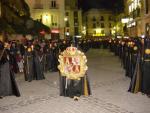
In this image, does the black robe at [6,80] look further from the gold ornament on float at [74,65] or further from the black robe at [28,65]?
the black robe at [28,65]

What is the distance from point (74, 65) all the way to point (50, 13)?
49184 millimetres

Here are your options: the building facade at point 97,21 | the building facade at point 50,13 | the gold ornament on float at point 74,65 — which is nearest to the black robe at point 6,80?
the gold ornament on float at point 74,65

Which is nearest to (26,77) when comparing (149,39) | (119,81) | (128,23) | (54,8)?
(119,81)

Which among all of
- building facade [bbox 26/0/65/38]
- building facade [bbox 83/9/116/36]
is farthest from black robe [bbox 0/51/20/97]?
building facade [bbox 83/9/116/36]

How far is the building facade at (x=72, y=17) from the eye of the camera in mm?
86438

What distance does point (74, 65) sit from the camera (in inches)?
465

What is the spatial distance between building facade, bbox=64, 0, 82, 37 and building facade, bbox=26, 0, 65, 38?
964 inches

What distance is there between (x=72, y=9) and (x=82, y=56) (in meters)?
77.4

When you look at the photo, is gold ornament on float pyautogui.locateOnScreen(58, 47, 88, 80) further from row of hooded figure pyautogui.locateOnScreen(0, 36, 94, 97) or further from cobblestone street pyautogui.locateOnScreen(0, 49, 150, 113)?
row of hooded figure pyautogui.locateOnScreen(0, 36, 94, 97)

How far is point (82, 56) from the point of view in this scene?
11.8 m

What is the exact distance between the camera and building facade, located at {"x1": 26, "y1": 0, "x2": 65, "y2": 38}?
2352 inches

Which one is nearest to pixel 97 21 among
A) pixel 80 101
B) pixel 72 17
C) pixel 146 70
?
pixel 72 17

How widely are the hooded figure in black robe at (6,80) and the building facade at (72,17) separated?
238ft

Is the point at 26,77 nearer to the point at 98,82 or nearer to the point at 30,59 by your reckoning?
the point at 30,59
